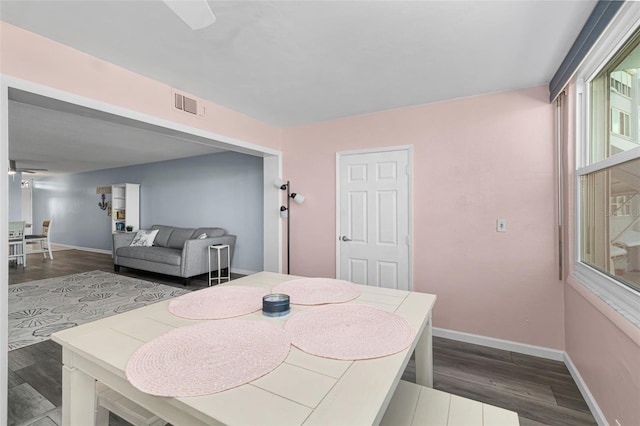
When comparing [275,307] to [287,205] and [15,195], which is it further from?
[15,195]

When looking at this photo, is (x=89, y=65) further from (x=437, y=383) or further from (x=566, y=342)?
(x=566, y=342)

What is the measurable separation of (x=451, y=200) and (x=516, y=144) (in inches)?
28.2

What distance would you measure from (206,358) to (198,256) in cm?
411

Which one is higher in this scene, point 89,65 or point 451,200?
point 89,65

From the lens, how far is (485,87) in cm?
248

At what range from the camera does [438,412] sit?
1124mm

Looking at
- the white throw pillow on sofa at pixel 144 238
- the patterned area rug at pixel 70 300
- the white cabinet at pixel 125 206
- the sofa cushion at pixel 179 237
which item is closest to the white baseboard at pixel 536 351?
the patterned area rug at pixel 70 300

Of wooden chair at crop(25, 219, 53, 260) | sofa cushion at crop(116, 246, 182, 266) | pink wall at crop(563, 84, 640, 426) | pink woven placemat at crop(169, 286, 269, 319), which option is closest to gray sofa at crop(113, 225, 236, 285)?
sofa cushion at crop(116, 246, 182, 266)

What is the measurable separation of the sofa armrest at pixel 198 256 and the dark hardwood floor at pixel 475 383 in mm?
1996

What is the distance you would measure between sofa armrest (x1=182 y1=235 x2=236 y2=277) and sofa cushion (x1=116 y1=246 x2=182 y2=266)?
0.53 feet

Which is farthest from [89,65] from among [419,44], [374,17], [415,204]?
[415,204]

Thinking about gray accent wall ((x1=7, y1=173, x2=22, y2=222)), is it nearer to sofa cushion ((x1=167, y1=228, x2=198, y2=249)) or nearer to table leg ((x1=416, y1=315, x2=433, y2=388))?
sofa cushion ((x1=167, y1=228, x2=198, y2=249))

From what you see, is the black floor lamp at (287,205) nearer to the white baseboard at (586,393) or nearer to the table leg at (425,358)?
the table leg at (425,358)

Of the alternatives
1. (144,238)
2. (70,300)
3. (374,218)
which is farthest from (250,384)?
(144,238)
